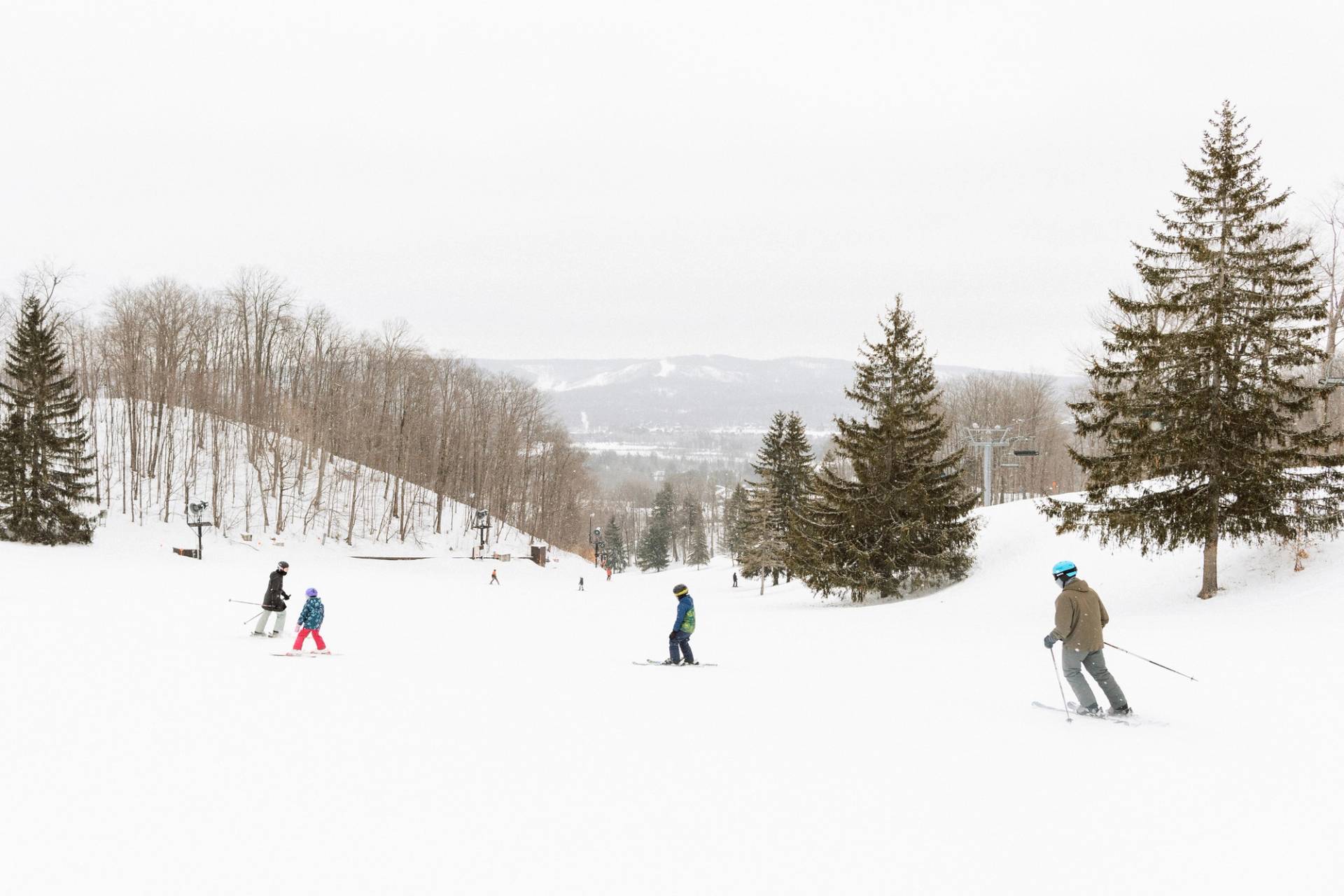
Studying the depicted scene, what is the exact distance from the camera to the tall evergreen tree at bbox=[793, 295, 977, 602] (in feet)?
85.4

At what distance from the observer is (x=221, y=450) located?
51.2 metres

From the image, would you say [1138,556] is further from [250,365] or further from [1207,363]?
[250,365]

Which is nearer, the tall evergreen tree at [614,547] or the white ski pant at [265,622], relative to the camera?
the white ski pant at [265,622]

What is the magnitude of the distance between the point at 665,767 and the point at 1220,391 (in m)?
17.1

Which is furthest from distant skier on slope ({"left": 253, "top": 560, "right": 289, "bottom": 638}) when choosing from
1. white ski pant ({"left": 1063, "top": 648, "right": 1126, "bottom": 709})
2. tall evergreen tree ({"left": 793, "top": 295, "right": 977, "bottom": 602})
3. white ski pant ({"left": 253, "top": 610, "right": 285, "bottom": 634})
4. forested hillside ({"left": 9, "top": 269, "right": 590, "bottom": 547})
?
forested hillside ({"left": 9, "top": 269, "right": 590, "bottom": 547})

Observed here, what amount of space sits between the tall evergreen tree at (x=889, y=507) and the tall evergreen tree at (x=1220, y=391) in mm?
7103

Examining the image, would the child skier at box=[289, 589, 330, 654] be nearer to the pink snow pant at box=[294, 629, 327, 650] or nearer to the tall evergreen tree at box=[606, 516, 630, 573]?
the pink snow pant at box=[294, 629, 327, 650]

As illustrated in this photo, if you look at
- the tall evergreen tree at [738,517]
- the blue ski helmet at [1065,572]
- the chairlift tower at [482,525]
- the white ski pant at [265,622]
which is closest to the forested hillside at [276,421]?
the chairlift tower at [482,525]

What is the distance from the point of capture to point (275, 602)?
51.3 ft

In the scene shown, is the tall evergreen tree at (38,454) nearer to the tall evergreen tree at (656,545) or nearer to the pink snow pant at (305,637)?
the pink snow pant at (305,637)

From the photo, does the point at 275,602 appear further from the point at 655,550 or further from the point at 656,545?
the point at 655,550

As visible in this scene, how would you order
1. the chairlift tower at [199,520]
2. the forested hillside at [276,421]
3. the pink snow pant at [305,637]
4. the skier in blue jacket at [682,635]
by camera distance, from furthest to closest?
the forested hillside at [276,421] < the chairlift tower at [199,520] < the pink snow pant at [305,637] < the skier in blue jacket at [682,635]

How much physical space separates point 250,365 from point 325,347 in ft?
19.0

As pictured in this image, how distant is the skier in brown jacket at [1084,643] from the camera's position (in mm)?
8758
